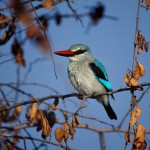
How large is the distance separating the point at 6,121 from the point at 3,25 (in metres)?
0.87

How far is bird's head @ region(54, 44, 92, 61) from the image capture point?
4652 mm

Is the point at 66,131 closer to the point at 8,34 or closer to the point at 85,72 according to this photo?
the point at 8,34

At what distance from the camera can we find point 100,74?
454 centimetres

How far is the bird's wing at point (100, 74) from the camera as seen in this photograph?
4.51 meters

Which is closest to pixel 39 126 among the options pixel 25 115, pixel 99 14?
pixel 25 115

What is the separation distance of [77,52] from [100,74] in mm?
443

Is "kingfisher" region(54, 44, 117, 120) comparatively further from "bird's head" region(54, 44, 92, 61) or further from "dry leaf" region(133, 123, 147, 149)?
"dry leaf" region(133, 123, 147, 149)

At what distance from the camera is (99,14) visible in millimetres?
3477

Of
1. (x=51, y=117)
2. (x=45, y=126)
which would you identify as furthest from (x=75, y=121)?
(x=51, y=117)

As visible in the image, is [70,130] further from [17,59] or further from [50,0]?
[50,0]

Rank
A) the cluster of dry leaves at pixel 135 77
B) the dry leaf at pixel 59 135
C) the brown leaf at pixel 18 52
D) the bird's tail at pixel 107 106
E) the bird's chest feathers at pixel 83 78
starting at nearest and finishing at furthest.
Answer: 1. the cluster of dry leaves at pixel 135 77
2. the dry leaf at pixel 59 135
3. the brown leaf at pixel 18 52
4. the bird's chest feathers at pixel 83 78
5. the bird's tail at pixel 107 106

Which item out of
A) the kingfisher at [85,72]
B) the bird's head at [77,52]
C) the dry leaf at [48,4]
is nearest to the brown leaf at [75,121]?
the dry leaf at [48,4]

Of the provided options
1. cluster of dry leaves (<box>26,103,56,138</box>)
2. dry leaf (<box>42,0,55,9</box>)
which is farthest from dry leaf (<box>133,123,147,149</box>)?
dry leaf (<box>42,0,55,9</box>)

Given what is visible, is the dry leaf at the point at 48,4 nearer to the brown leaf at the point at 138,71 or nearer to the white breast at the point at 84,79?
the brown leaf at the point at 138,71
